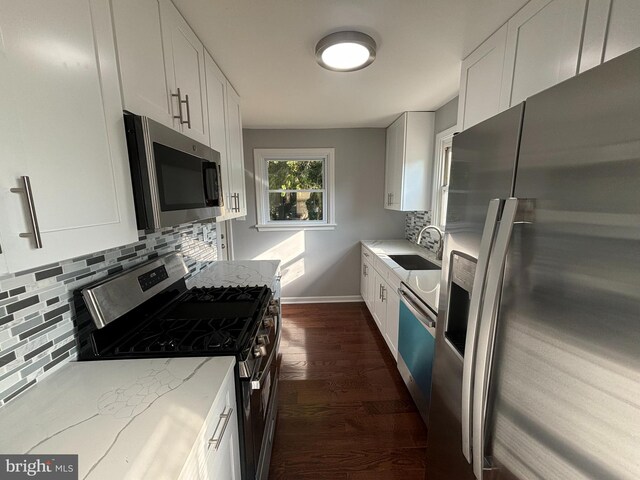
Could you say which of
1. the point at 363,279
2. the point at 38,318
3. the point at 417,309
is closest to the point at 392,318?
the point at 417,309

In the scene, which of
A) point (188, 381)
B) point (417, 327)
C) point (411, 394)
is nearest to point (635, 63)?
point (188, 381)

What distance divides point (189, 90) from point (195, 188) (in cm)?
56

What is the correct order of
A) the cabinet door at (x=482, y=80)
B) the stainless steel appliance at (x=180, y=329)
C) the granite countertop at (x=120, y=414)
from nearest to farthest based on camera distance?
the granite countertop at (x=120, y=414), the stainless steel appliance at (x=180, y=329), the cabinet door at (x=482, y=80)

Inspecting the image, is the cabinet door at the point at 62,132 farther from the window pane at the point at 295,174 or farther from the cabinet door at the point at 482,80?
the window pane at the point at 295,174

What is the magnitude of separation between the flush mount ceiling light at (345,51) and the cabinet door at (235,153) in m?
0.82

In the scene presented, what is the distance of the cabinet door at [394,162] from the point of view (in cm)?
290

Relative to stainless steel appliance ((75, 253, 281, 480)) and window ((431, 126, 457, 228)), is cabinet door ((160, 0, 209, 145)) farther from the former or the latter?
window ((431, 126, 457, 228))

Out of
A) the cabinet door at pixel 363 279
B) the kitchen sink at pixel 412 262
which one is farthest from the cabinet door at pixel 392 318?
the cabinet door at pixel 363 279

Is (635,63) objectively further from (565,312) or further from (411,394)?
(411,394)

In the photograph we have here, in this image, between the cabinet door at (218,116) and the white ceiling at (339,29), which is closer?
the white ceiling at (339,29)

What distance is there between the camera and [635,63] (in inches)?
17.6

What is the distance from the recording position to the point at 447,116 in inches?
97.9

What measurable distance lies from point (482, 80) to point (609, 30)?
2.19 ft

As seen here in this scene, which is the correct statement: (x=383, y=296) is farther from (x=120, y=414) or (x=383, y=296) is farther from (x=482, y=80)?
→ (x=120, y=414)
